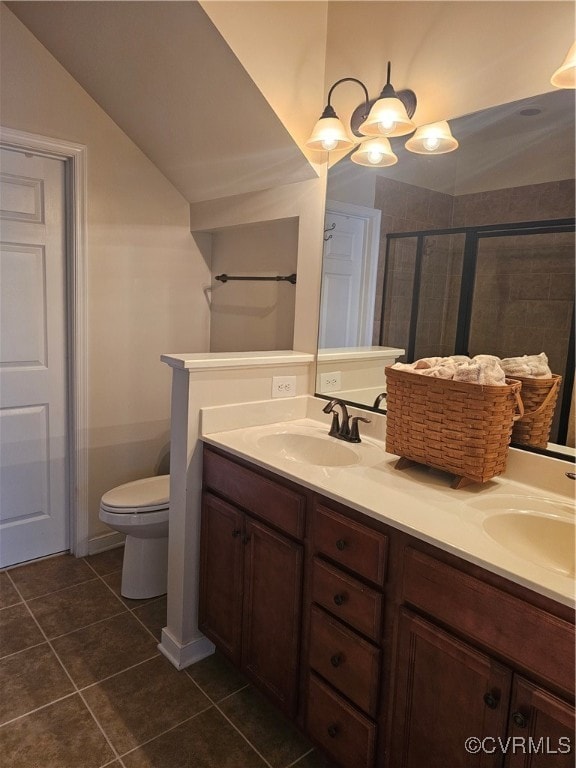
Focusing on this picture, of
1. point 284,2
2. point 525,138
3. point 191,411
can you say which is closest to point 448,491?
point 191,411

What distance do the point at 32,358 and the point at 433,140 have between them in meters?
2.05

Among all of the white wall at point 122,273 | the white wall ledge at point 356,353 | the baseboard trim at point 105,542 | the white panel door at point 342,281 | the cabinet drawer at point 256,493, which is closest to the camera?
the cabinet drawer at point 256,493

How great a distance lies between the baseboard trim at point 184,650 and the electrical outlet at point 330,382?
3.66 feet

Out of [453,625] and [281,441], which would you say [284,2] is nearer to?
[281,441]

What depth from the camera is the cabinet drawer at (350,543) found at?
4.26ft

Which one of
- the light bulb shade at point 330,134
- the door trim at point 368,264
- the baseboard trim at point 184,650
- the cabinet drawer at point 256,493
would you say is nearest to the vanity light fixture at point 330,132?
the light bulb shade at point 330,134

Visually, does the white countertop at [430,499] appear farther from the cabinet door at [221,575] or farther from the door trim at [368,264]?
the door trim at [368,264]

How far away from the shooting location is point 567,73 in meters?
1.33

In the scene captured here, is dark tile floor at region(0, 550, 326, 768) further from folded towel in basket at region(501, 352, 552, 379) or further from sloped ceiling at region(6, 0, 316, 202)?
sloped ceiling at region(6, 0, 316, 202)

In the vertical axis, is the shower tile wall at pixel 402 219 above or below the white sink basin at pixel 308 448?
above

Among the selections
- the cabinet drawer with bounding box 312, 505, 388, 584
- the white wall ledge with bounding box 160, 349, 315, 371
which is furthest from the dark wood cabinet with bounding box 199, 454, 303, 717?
the white wall ledge with bounding box 160, 349, 315, 371

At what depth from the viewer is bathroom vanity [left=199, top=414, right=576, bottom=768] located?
1017mm

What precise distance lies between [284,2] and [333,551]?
6.44ft

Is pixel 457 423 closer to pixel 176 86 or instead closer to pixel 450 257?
pixel 450 257
